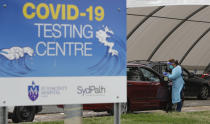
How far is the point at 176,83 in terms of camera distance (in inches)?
509

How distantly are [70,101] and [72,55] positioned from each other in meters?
0.34

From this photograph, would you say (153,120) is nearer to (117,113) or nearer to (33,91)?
(117,113)

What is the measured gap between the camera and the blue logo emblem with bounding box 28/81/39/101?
3242 mm

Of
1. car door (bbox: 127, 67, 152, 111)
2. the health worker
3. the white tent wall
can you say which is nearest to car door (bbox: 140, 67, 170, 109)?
car door (bbox: 127, 67, 152, 111)

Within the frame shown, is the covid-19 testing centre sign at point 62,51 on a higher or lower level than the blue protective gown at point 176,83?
higher

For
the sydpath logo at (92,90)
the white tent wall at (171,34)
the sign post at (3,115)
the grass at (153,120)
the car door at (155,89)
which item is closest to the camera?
the sign post at (3,115)

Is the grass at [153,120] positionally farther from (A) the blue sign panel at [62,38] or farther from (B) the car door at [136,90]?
(A) the blue sign panel at [62,38]

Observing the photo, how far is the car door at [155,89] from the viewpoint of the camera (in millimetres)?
12750

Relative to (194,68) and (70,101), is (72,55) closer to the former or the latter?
(70,101)

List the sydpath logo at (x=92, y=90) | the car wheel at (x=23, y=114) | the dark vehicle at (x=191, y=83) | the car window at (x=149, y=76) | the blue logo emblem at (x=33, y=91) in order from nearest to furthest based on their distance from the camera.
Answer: the blue logo emblem at (x=33, y=91) → the sydpath logo at (x=92, y=90) → the car wheel at (x=23, y=114) → the car window at (x=149, y=76) → the dark vehicle at (x=191, y=83)

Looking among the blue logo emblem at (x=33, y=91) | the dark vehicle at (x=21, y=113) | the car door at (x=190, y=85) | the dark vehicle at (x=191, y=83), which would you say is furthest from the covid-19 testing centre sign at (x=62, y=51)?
the car door at (x=190, y=85)

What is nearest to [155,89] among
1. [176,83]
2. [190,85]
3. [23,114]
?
[176,83]

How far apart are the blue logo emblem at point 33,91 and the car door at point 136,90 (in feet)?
29.7

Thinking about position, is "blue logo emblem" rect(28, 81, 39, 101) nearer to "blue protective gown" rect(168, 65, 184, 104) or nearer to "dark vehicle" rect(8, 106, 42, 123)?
"dark vehicle" rect(8, 106, 42, 123)
